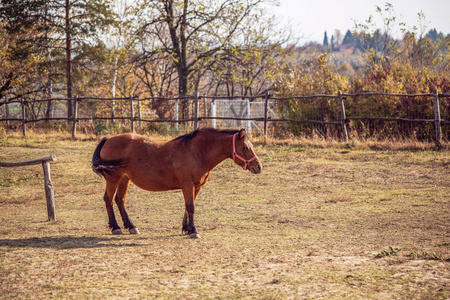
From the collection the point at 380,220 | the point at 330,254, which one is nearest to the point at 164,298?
the point at 330,254

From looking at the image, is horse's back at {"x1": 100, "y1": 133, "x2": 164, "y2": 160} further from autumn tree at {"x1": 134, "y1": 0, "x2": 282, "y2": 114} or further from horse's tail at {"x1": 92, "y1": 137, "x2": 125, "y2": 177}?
autumn tree at {"x1": 134, "y1": 0, "x2": 282, "y2": 114}

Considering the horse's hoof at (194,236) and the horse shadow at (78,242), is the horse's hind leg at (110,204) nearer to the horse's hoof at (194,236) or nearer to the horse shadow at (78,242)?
the horse shadow at (78,242)

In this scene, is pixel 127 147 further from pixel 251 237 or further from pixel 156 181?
pixel 251 237

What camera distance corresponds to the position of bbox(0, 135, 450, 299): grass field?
197 inches

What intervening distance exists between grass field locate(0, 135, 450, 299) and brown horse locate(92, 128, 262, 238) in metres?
0.66

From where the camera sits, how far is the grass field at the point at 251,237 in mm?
5000

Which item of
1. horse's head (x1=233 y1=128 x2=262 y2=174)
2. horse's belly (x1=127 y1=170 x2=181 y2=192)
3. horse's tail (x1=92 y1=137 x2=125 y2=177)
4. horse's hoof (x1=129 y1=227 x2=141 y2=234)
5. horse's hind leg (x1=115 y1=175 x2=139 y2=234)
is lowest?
horse's hoof (x1=129 y1=227 x2=141 y2=234)

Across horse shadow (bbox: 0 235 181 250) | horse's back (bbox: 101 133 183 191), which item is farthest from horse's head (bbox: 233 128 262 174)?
horse shadow (bbox: 0 235 181 250)

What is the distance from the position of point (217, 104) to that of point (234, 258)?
65.4 ft

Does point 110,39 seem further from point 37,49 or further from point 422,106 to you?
point 422,106

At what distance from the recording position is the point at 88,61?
2691 cm

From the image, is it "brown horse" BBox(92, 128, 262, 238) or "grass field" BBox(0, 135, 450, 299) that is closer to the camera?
"grass field" BBox(0, 135, 450, 299)

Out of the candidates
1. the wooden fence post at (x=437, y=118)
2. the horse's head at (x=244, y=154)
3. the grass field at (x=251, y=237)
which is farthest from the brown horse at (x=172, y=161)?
the wooden fence post at (x=437, y=118)

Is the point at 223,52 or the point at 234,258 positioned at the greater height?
the point at 223,52
